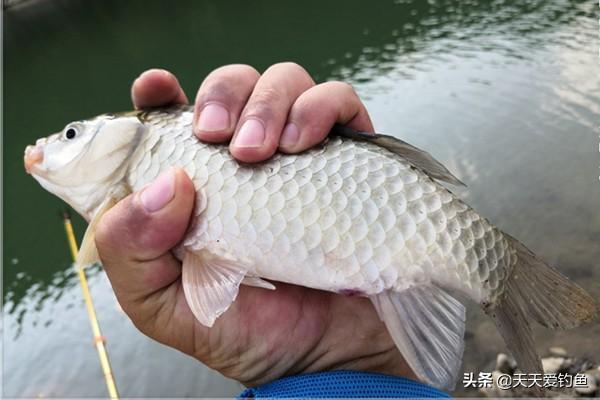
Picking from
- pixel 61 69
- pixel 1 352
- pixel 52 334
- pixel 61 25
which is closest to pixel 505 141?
pixel 52 334

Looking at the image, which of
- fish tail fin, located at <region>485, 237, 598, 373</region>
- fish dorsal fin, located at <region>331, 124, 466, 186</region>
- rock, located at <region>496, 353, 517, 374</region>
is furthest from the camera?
rock, located at <region>496, 353, 517, 374</region>

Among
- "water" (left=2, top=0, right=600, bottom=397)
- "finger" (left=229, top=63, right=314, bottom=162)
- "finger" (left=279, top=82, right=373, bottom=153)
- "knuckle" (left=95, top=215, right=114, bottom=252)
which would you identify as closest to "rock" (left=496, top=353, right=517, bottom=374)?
"water" (left=2, top=0, right=600, bottom=397)

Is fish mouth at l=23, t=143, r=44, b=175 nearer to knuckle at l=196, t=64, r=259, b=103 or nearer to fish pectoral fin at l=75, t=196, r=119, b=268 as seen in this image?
fish pectoral fin at l=75, t=196, r=119, b=268

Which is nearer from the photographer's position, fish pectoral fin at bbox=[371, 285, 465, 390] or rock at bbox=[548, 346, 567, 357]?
fish pectoral fin at bbox=[371, 285, 465, 390]

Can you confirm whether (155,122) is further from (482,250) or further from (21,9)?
(21,9)

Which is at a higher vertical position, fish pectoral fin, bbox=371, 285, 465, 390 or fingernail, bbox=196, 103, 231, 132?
fingernail, bbox=196, 103, 231, 132

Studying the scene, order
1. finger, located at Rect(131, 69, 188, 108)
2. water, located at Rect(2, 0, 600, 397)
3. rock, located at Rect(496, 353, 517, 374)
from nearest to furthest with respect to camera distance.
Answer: finger, located at Rect(131, 69, 188, 108) → rock, located at Rect(496, 353, 517, 374) → water, located at Rect(2, 0, 600, 397)

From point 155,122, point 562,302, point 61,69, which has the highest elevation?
point 155,122
